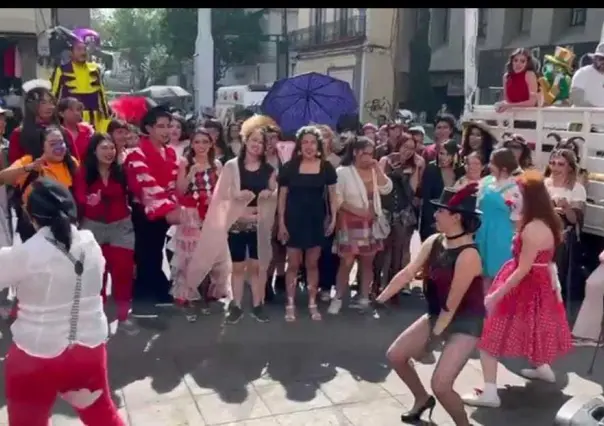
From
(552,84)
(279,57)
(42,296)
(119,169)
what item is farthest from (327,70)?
(42,296)

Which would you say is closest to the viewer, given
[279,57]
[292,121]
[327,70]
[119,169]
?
[119,169]

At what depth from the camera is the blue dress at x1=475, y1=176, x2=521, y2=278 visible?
5773 mm

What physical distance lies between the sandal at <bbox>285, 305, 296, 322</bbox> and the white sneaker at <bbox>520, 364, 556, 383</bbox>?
2.11 m

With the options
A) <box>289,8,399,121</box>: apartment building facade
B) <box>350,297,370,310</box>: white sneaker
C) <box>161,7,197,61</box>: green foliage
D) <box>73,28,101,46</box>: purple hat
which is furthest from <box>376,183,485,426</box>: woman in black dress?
<box>161,7,197,61</box>: green foliage

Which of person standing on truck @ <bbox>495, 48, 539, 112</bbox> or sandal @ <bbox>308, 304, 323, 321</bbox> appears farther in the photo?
person standing on truck @ <bbox>495, 48, 539, 112</bbox>

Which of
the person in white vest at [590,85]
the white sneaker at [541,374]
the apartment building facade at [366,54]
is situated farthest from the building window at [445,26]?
the white sneaker at [541,374]

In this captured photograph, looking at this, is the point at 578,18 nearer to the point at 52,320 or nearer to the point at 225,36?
the point at 52,320

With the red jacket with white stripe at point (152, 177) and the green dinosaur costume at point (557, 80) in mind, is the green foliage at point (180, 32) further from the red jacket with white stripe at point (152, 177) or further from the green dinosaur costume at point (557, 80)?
the red jacket with white stripe at point (152, 177)

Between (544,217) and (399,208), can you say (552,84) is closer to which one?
(399,208)

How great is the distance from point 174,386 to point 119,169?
1926mm

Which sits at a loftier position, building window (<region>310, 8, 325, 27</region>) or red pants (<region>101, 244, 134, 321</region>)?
building window (<region>310, 8, 325, 27</region>)

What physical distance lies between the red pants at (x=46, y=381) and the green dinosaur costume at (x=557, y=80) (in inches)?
247

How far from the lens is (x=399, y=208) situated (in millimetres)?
7148

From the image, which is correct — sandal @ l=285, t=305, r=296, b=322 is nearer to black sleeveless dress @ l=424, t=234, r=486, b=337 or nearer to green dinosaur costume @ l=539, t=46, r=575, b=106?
black sleeveless dress @ l=424, t=234, r=486, b=337
